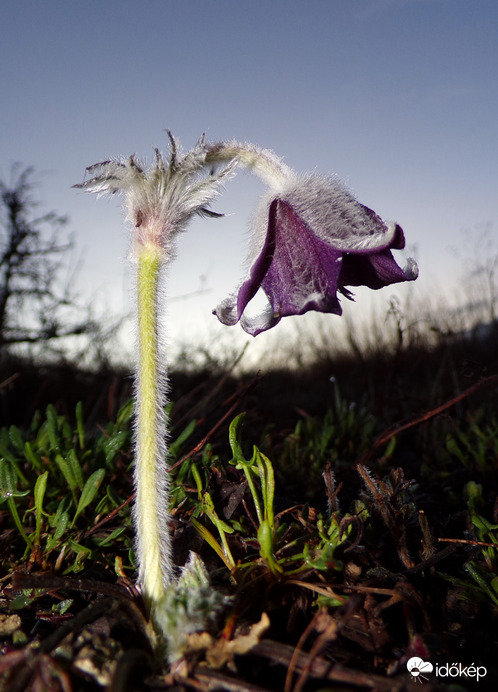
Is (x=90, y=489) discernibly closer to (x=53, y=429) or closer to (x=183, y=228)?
(x=53, y=429)

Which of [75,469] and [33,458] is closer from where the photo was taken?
[75,469]

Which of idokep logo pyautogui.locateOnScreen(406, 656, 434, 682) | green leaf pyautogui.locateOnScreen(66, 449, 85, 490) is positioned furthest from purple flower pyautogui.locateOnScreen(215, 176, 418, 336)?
green leaf pyautogui.locateOnScreen(66, 449, 85, 490)

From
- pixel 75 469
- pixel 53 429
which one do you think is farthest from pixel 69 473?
pixel 53 429

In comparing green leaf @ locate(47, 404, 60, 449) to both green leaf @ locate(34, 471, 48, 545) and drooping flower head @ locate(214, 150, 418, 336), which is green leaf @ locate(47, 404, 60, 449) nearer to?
green leaf @ locate(34, 471, 48, 545)

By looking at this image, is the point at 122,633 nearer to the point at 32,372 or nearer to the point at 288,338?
the point at 32,372

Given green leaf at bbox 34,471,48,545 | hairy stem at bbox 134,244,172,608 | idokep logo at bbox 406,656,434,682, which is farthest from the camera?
green leaf at bbox 34,471,48,545

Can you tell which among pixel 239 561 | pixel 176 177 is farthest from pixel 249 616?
pixel 176 177

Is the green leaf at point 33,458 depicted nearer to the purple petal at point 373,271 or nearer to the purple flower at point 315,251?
the purple flower at point 315,251
